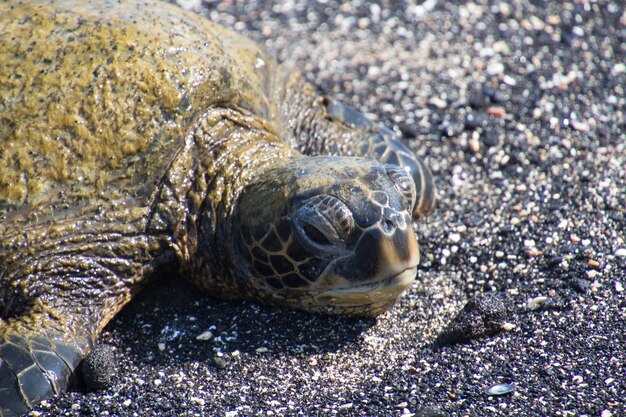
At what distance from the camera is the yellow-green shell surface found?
12.2 feet

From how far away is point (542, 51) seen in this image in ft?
20.1

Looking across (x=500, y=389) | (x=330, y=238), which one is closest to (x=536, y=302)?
(x=500, y=389)

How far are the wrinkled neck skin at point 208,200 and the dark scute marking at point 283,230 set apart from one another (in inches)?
13.0

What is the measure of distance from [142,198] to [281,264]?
2.56 ft

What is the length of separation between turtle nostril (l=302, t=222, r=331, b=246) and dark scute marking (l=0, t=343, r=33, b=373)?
4.34ft

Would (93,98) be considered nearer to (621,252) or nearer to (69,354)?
(69,354)

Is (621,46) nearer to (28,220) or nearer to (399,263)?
(399,263)

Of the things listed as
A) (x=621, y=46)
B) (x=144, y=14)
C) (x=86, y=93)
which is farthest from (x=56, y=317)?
(x=621, y=46)

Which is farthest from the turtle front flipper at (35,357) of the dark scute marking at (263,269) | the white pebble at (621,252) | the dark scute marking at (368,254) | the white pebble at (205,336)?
the white pebble at (621,252)

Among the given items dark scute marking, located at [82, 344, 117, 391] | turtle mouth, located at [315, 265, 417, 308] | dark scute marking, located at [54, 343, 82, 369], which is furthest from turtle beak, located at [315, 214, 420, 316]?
dark scute marking, located at [54, 343, 82, 369]

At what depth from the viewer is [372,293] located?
3.54 metres

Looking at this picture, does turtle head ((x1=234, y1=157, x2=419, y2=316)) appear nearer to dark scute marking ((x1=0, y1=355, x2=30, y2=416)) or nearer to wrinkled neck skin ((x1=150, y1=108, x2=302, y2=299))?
wrinkled neck skin ((x1=150, y1=108, x2=302, y2=299))

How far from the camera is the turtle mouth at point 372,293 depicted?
11.5ft

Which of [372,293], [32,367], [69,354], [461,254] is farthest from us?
[461,254]
